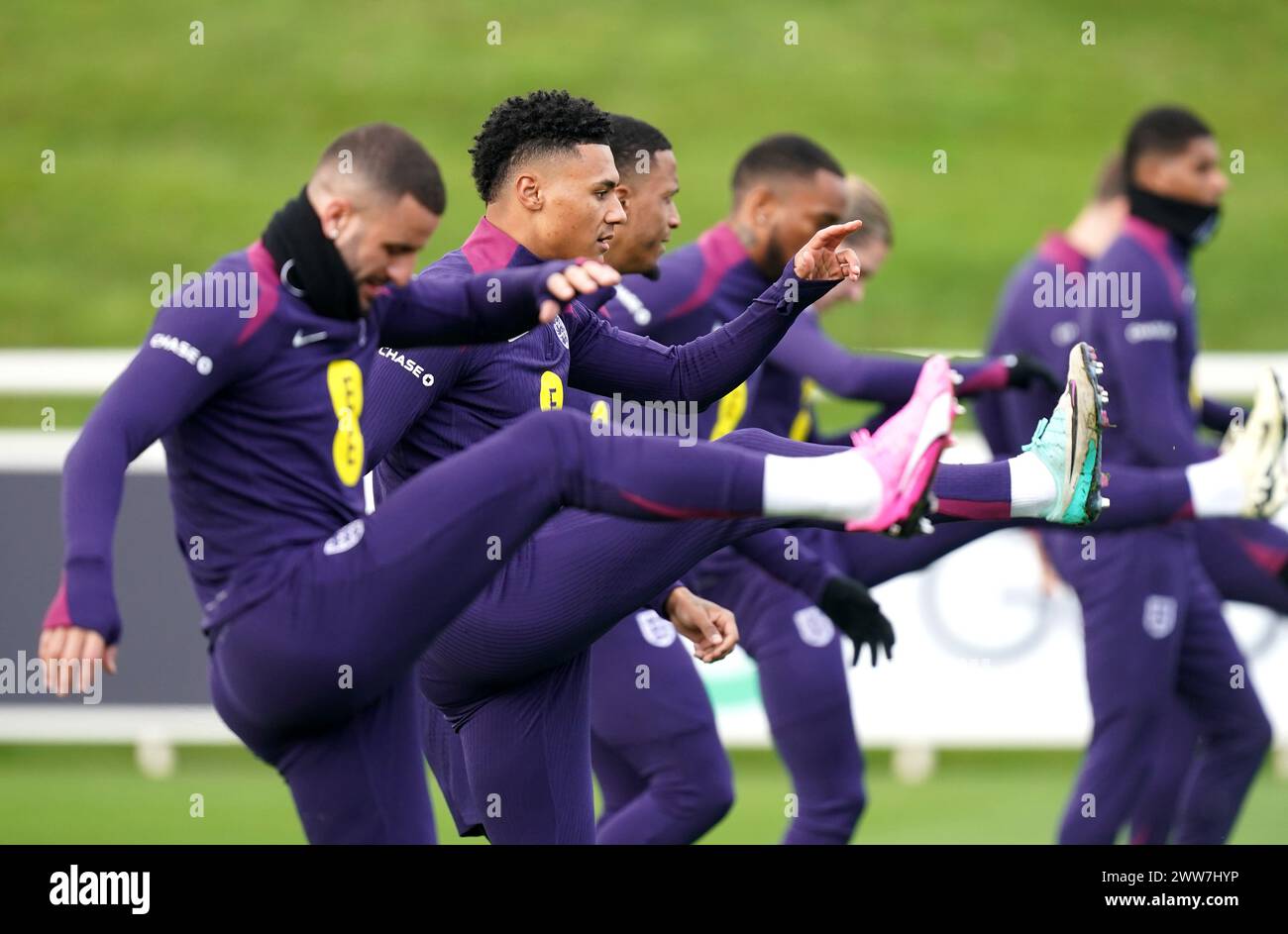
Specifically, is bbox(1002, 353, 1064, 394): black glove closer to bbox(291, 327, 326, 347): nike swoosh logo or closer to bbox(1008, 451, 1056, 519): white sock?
bbox(1008, 451, 1056, 519): white sock

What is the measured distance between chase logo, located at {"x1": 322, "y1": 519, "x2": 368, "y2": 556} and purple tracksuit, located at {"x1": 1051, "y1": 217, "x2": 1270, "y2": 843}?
11.7ft

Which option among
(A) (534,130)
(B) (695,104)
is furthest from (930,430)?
(B) (695,104)

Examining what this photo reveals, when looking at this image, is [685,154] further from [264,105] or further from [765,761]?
[765,761]

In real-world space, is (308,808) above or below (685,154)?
below

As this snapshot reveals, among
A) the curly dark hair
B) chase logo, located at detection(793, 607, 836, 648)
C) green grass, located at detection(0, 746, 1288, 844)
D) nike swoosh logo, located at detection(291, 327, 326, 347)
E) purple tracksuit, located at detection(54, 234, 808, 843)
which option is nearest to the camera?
purple tracksuit, located at detection(54, 234, 808, 843)

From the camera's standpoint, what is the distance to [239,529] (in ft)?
12.7

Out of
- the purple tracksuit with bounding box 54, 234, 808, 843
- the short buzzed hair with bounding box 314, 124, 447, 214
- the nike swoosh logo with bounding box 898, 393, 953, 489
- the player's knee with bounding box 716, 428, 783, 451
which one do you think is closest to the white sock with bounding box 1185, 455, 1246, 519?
the player's knee with bounding box 716, 428, 783, 451

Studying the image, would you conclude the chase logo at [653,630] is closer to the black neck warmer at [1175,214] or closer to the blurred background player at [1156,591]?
the blurred background player at [1156,591]

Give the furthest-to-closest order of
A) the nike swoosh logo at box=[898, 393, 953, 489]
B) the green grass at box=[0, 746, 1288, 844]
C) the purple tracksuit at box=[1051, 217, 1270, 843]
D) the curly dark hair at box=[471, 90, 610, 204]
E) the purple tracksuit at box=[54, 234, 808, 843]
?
the green grass at box=[0, 746, 1288, 844] < the purple tracksuit at box=[1051, 217, 1270, 843] < the curly dark hair at box=[471, 90, 610, 204] < the nike swoosh logo at box=[898, 393, 953, 489] < the purple tracksuit at box=[54, 234, 808, 843]

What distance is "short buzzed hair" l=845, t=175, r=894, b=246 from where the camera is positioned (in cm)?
716

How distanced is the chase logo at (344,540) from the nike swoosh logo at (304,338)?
0.37 metres

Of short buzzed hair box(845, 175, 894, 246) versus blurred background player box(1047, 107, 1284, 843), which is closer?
blurred background player box(1047, 107, 1284, 843)

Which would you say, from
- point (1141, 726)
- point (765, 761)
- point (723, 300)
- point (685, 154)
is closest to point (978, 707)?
point (765, 761)
